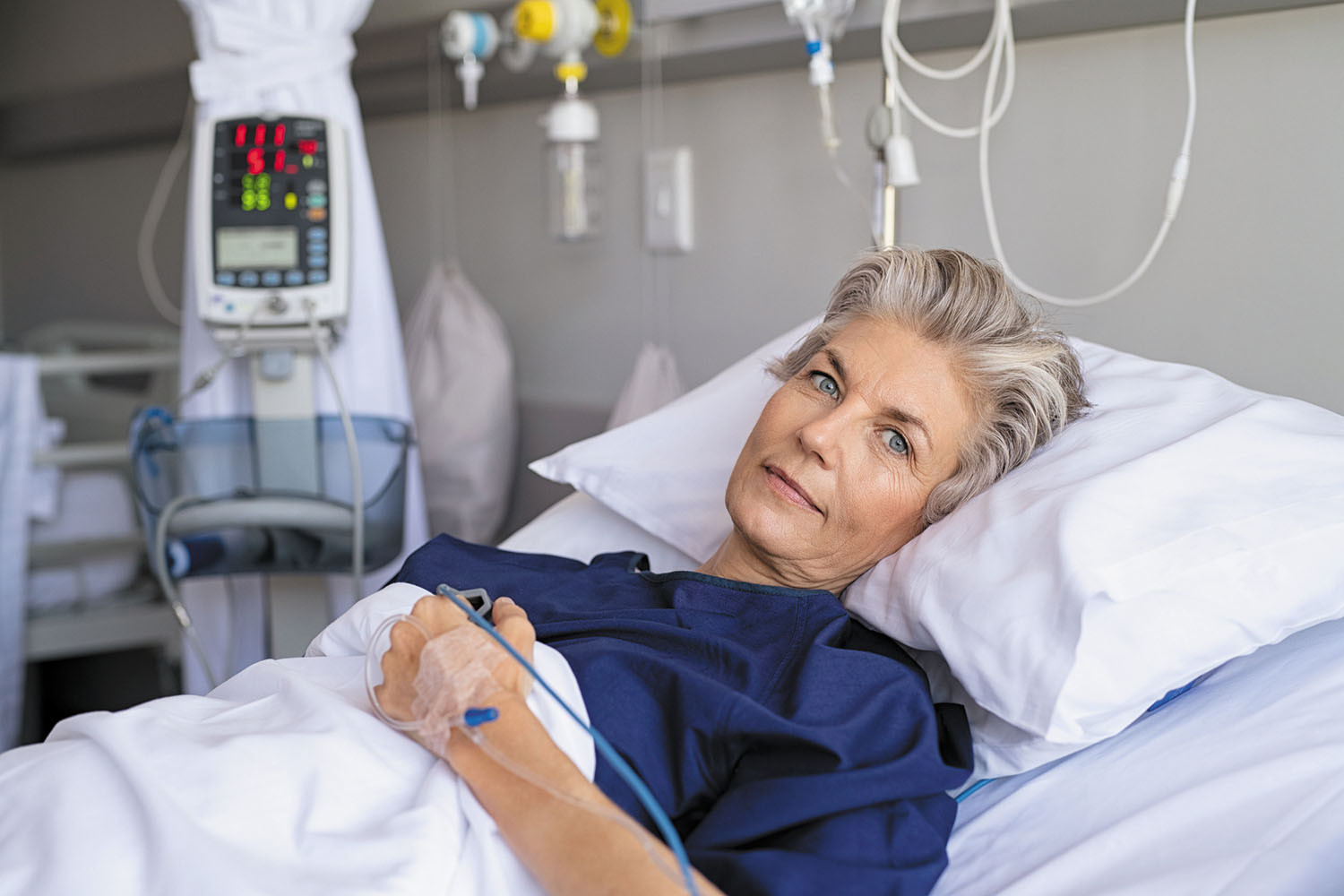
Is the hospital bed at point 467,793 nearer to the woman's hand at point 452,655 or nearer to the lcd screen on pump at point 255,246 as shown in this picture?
the woman's hand at point 452,655

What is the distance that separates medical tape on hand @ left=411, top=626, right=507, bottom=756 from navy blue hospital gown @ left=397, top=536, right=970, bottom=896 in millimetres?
113

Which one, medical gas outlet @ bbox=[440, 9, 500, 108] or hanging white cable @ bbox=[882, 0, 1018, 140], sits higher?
medical gas outlet @ bbox=[440, 9, 500, 108]

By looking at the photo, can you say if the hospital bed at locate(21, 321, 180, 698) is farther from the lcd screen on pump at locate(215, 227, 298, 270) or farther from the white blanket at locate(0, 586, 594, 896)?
the white blanket at locate(0, 586, 594, 896)

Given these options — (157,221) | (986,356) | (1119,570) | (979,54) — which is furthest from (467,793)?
(157,221)

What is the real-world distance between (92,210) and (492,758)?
363 centimetres

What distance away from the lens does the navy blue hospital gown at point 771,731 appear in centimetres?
91

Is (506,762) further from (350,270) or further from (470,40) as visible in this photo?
(470,40)

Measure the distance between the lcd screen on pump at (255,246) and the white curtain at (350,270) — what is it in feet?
0.29

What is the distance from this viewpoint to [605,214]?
92.0 inches

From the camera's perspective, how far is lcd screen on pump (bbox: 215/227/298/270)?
1.96m

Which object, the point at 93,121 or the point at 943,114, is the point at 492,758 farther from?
the point at 93,121

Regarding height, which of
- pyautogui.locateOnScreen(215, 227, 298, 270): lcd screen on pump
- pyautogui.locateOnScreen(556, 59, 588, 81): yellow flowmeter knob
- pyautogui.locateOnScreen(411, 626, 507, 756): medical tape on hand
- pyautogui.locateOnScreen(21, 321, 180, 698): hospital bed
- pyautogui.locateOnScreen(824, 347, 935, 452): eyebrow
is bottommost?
pyautogui.locateOnScreen(21, 321, 180, 698): hospital bed

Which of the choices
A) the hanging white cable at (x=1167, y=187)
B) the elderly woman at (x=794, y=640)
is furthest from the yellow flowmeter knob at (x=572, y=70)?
the elderly woman at (x=794, y=640)

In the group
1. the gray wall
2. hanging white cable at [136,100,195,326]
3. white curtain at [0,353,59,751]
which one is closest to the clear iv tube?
the gray wall
